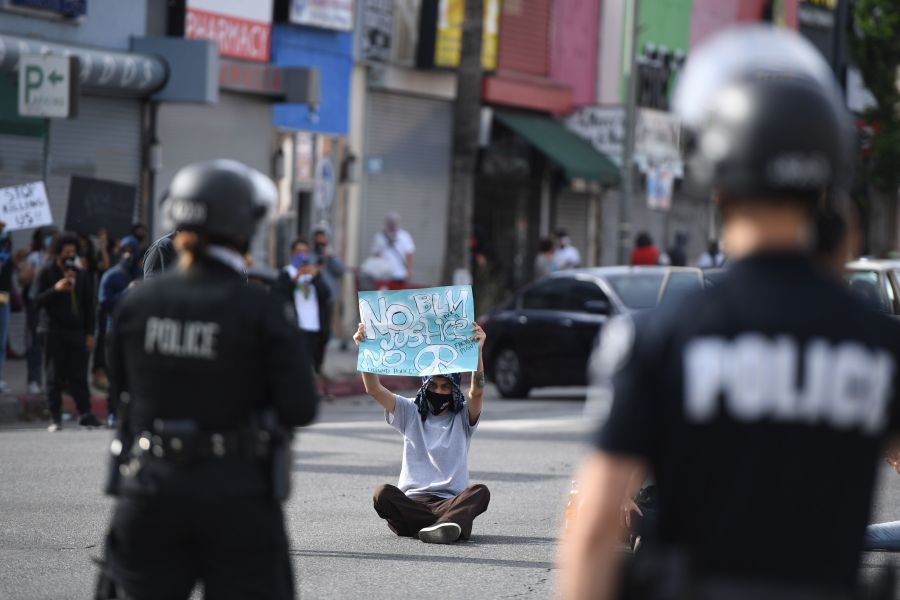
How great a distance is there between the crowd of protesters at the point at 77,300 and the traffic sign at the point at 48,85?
4.03ft

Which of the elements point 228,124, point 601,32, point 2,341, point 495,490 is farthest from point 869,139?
point 495,490

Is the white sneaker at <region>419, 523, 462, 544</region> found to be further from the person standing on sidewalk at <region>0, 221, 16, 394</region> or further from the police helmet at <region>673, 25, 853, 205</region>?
the person standing on sidewalk at <region>0, 221, 16, 394</region>

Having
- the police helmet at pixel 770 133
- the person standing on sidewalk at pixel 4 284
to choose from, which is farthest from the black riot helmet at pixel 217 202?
the person standing on sidewalk at pixel 4 284

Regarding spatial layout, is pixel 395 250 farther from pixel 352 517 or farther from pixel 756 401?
pixel 756 401

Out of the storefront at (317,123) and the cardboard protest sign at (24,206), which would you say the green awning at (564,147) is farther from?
the cardboard protest sign at (24,206)

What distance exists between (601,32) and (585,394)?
15543 millimetres

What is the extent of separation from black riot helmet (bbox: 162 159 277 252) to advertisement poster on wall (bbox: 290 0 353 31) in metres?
20.9

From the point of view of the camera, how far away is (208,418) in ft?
13.8

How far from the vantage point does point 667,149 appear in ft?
115

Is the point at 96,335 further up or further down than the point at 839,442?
further down

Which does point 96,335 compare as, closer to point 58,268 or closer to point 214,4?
point 58,268

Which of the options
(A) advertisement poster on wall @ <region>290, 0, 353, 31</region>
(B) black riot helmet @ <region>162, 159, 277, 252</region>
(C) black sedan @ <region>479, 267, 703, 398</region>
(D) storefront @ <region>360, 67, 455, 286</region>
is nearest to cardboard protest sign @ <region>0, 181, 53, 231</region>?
(C) black sedan @ <region>479, 267, 703, 398</region>

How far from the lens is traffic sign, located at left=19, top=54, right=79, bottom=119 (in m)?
16.8

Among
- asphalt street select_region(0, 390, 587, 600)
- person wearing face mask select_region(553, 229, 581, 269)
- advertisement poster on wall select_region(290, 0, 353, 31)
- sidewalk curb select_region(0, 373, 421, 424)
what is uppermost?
advertisement poster on wall select_region(290, 0, 353, 31)
